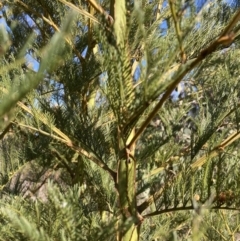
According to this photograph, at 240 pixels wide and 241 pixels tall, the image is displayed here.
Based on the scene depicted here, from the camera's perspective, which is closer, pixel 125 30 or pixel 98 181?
pixel 125 30

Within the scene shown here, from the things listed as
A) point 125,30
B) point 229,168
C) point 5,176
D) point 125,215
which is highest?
point 5,176

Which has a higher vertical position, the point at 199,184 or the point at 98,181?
the point at 98,181

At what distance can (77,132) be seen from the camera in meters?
1.40

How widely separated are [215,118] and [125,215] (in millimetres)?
517

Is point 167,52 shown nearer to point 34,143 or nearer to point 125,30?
point 125,30

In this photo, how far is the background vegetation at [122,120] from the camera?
761mm

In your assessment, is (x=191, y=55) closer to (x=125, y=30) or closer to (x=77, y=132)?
(x=77, y=132)

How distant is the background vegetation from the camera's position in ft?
2.50

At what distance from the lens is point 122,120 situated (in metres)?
0.97

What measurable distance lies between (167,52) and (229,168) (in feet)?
2.00

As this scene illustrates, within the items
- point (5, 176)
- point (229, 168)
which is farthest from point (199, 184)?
point (5, 176)

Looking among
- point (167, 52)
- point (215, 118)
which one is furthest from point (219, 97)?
point (167, 52)

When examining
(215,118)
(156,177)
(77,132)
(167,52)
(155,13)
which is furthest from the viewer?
(155,13)

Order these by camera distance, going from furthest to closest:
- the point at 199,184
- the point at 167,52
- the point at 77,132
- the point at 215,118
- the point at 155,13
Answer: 1. the point at 155,13
2. the point at 215,118
3. the point at 77,132
4. the point at 199,184
5. the point at 167,52
